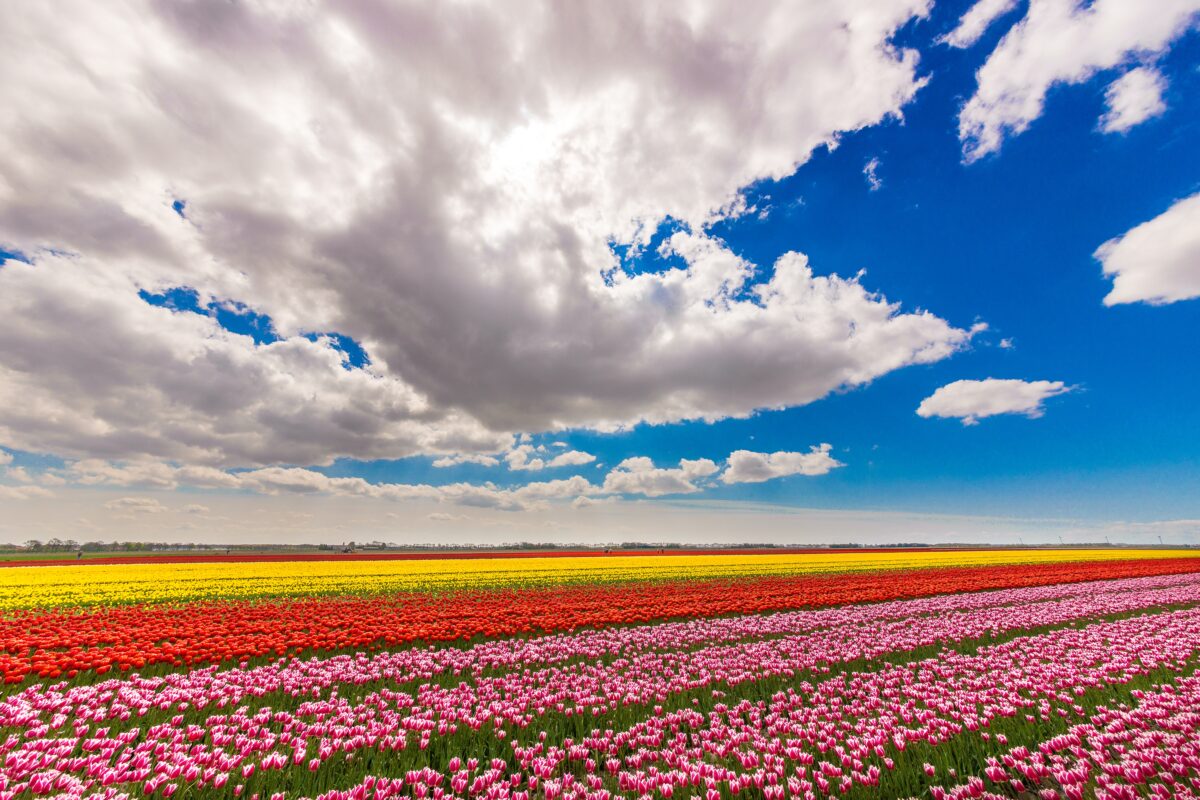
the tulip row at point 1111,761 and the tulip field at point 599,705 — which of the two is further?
the tulip field at point 599,705

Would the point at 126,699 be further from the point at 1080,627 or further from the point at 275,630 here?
the point at 1080,627

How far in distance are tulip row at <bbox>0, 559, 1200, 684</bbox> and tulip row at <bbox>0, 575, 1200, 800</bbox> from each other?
1.15 meters

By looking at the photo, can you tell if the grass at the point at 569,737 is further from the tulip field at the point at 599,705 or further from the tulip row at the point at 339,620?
the tulip row at the point at 339,620

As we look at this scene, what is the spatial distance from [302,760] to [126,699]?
428 cm

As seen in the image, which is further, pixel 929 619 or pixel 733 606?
pixel 733 606

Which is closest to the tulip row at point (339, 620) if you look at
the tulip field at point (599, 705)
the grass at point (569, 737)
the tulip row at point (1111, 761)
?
the tulip field at point (599, 705)

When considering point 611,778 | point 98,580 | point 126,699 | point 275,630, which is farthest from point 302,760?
point 98,580

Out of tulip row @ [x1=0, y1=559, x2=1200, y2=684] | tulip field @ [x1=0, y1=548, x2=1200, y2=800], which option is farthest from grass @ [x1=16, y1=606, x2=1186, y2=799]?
tulip row @ [x1=0, y1=559, x2=1200, y2=684]

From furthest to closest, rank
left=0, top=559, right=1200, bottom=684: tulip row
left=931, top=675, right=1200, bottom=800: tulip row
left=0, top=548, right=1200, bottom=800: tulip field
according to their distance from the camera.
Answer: left=0, top=559, right=1200, bottom=684: tulip row < left=0, top=548, right=1200, bottom=800: tulip field < left=931, top=675, right=1200, bottom=800: tulip row

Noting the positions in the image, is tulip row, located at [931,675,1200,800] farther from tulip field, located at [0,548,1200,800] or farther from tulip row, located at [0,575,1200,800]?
tulip row, located at [0,575,1200,800]

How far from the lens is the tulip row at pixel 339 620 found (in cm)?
1004

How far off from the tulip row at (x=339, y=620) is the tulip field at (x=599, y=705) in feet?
0.37

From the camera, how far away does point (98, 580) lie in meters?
31.0

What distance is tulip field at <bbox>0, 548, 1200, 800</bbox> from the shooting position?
5109 mm
